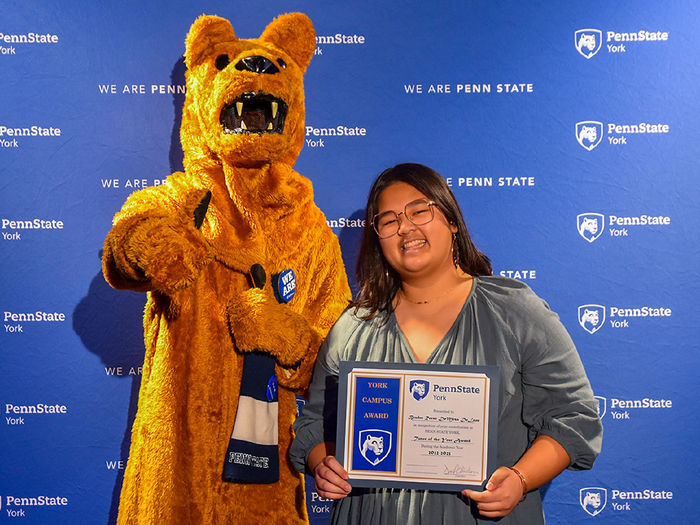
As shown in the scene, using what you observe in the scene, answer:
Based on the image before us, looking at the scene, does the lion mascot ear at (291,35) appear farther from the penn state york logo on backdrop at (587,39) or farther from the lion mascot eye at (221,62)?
the penn state york logo on backdrop at (587,39)

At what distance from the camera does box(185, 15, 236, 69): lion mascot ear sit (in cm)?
166

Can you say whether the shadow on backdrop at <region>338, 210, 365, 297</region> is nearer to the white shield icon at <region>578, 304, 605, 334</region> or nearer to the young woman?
the young woman

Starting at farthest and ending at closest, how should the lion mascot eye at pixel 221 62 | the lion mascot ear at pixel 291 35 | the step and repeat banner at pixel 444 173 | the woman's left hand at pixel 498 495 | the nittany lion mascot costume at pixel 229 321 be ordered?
1. the step and repeat banner at pixel 444 173
2. the lion mascot ear at pixel 291 35
3. the lion mascot eye at pixel 221 62
4. the nittany lion mascot costume at pixel 229 321
5. the woman's left hand at pixel 498 495

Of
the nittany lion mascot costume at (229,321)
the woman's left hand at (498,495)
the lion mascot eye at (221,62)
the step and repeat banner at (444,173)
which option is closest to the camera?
the woman's left hand at (498,495)

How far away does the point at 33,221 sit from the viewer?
7.06 ft

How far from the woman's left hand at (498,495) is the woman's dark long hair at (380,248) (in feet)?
1.46

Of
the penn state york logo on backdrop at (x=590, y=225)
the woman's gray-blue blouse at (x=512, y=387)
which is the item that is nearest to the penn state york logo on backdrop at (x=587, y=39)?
the penn state york logo on backdrop at (x=590, y=225)

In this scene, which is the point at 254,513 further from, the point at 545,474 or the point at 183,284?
the point at 545,474

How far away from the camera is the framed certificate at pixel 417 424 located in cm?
121

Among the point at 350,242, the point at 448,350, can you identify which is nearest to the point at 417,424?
the point at 448,350

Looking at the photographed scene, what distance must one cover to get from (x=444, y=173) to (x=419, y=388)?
1.13 metres

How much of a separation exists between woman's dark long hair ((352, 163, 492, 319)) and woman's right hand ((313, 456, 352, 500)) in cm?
35

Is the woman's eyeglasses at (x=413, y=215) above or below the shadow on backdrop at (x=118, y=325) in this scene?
above

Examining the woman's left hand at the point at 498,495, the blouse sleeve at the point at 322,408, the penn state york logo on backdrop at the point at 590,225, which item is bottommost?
the woman's left hand at the point at 498,495
